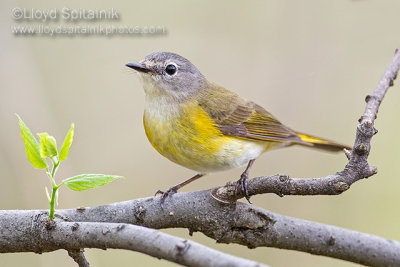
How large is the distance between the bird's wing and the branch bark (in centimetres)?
140

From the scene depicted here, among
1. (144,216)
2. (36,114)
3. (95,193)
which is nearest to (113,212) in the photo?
(144,216)

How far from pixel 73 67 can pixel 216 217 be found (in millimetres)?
3690

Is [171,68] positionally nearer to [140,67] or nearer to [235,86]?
[140,67]

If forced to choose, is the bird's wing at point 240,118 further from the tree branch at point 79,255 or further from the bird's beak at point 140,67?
the tree branch at point 79,255

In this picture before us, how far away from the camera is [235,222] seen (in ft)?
6.87

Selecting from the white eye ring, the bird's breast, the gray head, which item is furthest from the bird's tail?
the white eye ring

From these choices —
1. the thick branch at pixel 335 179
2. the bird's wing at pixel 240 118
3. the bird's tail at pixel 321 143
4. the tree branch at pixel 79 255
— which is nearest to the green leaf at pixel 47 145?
the tree branch at pixel 79 255

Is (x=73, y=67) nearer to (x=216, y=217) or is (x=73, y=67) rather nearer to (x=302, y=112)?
(x=302, y=112)

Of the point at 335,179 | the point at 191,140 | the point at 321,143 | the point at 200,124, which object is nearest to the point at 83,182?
the point at 335,179

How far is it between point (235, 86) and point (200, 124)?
74.3 inches

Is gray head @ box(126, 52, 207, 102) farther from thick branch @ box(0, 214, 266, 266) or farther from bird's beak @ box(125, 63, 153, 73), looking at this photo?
thick branch @ box(0, 214, 266, 266)

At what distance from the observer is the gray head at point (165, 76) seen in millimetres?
3549

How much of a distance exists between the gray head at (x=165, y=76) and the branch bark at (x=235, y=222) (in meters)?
1.46

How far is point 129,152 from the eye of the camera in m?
4.90
